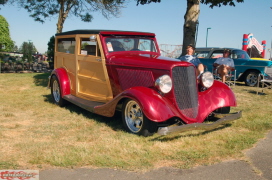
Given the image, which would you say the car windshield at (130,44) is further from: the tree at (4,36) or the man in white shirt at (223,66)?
the tree at (4,36)

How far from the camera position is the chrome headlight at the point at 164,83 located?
445cm

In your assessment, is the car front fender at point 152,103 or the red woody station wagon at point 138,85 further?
the red woody station wagon at point 138,85

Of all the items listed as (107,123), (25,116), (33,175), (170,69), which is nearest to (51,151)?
(33,175)

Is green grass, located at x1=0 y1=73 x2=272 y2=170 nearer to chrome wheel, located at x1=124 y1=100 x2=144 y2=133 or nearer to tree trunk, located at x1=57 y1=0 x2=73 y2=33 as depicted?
chrome wheel, located at x1=124 y1=100 x2=144 y2=133

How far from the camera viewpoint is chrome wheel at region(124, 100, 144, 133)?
15.2 feet

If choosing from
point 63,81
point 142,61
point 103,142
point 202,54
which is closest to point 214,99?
point 142,61

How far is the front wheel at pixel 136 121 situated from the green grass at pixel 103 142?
13 centimetres

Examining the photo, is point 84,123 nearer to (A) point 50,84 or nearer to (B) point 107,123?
(B) point 107,123

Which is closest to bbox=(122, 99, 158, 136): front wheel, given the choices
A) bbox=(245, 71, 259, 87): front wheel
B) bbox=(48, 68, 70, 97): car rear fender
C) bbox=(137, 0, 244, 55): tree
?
bbox=(48, 68, 70, 97): car rear fender

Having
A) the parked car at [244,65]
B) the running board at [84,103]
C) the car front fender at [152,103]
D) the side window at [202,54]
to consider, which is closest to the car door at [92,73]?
the running board at [84,103]

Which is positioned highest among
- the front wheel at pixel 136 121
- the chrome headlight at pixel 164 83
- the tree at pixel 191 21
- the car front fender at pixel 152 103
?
the tree at pixel 191 21

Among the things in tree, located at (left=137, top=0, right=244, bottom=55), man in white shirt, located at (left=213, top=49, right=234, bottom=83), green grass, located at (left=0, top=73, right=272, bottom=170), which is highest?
tree, located at (left=137, top=0, right=244, bottom=55)

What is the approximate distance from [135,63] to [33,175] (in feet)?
8.37

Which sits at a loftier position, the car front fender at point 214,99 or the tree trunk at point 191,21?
the tree trunk at point 191,21
